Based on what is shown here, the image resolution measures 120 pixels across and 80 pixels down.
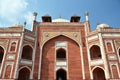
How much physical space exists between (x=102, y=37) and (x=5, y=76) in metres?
12.9

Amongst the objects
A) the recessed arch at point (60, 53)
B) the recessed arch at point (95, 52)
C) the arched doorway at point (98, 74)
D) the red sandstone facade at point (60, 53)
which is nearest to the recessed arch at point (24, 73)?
the red sandstone facade at point (60, 53)

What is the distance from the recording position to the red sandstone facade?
683 inches

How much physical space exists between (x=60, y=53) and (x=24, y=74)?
5.68 meters

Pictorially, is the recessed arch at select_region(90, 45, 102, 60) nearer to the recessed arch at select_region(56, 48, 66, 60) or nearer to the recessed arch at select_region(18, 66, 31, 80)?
the recessed arch at select_region(56, 48, 66, 60)

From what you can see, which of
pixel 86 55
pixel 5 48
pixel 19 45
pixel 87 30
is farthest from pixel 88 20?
pixel 5 48

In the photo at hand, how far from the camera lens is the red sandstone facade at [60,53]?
17.3 metres

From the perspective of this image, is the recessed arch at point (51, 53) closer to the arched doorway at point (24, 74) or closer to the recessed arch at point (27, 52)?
the recessed arch at point (27, 52)

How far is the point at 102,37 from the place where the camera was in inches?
746

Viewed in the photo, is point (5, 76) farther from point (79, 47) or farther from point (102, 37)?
point (102, 37)

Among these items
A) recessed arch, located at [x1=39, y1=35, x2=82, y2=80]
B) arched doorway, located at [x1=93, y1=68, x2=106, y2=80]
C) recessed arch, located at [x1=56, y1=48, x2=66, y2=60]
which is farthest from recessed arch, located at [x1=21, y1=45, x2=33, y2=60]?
arched doorway, located at [x1=93, y1=68, x2=106, y2=80]

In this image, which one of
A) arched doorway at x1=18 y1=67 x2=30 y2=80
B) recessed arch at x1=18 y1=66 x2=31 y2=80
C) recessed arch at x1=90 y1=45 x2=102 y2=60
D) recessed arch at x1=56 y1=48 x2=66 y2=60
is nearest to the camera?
recessed arch at x1=18 y1=66 x2=31 y2=80

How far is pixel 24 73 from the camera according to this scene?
1830 centimetres

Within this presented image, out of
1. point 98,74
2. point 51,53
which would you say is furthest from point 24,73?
point 98,74

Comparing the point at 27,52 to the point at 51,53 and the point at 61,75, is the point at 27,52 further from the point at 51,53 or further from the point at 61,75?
the point at 61,75
